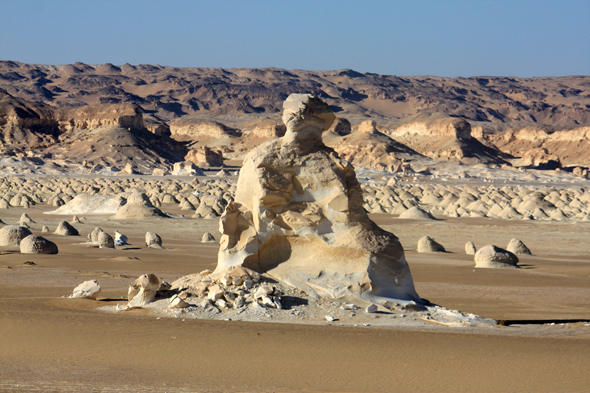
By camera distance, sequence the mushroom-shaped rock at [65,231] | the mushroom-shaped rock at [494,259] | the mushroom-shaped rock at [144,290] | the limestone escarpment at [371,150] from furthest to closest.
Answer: the limestone escarpment at [371,150] < the mushroom-shaped rock at [65,231] < the mushroom-shaped rock at [494,259] < the mushroom-shaped rock at [144,290]

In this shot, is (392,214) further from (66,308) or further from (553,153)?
(553,153)

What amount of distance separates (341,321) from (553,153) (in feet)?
315

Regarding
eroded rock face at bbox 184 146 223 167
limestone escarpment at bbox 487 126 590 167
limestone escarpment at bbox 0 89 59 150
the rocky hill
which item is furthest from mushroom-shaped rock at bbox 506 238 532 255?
limestone escarpment at bbox 487 126 590 167

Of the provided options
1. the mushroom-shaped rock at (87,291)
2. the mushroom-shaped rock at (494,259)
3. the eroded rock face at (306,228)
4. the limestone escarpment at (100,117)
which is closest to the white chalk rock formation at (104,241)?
the mushroom-shaped rock at (87,291)

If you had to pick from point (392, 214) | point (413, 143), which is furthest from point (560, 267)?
point (413, 143)

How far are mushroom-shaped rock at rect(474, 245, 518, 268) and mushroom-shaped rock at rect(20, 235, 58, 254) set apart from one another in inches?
284

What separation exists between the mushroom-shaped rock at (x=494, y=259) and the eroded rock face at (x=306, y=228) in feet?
18.1

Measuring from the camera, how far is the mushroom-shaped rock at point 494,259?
1205 cm

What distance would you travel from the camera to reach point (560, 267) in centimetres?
1238

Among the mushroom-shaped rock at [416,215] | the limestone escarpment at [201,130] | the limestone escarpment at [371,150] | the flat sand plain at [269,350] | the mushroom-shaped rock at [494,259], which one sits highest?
the limestone escarpment at [201,130]

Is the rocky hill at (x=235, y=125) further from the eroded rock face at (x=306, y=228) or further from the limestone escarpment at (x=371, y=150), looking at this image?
the eroded rock face at (x=306, y=228)

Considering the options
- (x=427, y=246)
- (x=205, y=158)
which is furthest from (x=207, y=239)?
(x=205, y=158)

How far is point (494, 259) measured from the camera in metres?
12.1

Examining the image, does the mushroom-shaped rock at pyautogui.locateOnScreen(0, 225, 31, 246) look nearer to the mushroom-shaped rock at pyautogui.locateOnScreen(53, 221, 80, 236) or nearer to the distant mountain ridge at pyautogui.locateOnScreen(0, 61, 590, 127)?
the mushroom-shaped rock at pyautogui.locateOnScreen(53, 221, 80, 236)
